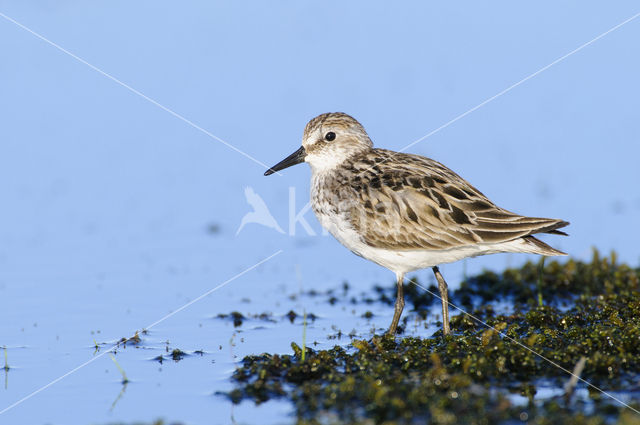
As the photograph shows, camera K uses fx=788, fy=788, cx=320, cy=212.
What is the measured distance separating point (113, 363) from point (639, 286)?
6.39 metres

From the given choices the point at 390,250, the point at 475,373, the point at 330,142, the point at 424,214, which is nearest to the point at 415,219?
the point at 424,214

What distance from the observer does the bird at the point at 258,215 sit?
489 inches

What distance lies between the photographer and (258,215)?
1244 cm

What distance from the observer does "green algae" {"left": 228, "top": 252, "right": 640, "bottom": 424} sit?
589 cm

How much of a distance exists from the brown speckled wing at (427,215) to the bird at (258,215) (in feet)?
13.7

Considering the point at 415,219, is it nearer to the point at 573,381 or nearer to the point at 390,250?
the point at 390,250

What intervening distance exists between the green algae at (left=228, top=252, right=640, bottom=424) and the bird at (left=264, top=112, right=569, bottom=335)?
834 millimetres

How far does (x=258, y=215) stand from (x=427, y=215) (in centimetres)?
488

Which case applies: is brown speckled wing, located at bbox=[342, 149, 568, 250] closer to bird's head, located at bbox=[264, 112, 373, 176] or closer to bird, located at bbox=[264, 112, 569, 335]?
bird, located at bbox=[264, 112, 569, 335]

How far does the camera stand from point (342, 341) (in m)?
8.66

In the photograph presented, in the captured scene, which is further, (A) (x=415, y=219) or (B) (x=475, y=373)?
(A) (x=415, y=219)

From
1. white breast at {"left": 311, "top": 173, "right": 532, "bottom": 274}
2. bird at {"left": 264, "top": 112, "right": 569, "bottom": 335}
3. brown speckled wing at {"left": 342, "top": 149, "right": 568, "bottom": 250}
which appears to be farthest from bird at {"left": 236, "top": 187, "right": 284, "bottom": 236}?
brown speckled wing at {"left": 342, "top": 149, "right": 568, "bottom": 250}

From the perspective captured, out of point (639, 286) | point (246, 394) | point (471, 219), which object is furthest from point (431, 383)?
point (639, 286)

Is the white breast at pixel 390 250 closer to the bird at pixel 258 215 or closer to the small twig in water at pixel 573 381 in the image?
the small twig in water at pixel 573 381
